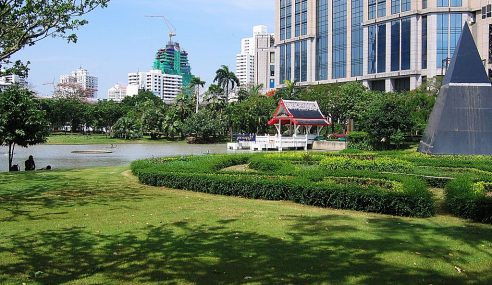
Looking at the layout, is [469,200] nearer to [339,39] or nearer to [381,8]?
[381,8]

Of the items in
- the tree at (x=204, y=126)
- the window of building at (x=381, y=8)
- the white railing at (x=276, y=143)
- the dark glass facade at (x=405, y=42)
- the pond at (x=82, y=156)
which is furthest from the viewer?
the window of building at (x=381, y=8)

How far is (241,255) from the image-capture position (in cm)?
690

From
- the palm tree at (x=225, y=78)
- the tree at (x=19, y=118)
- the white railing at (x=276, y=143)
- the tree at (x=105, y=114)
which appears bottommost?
the white railing at (x=276, y=143)

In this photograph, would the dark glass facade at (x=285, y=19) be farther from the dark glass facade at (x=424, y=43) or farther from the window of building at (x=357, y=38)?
the dark glass facade at (x=424, y=43)

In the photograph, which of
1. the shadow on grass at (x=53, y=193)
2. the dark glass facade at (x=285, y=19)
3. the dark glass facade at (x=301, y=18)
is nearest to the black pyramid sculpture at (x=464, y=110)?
the shadow on grass at (x=53, y=193)

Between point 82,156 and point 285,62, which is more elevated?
point 285,62

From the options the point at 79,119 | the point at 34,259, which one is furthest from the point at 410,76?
the point at 34,259

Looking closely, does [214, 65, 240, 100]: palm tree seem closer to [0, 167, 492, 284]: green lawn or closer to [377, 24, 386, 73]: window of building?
[377, 24, 386, 73]: window of building

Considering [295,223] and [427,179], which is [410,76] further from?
[295,223]

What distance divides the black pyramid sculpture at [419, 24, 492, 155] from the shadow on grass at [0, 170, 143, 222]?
1578 centimetres

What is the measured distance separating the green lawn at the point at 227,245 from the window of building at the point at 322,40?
8101 centimetres

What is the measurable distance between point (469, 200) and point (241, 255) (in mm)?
6365

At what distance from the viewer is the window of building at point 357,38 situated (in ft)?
268

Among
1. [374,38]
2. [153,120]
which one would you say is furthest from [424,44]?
[153,120]
